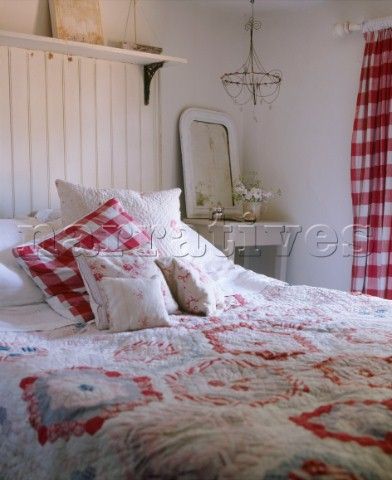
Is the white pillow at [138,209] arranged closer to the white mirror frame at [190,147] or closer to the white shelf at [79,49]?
the white shelf at [79,49]

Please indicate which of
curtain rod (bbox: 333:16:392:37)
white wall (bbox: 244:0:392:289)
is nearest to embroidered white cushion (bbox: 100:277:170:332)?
white wall (bbox: 244:0:392:289)

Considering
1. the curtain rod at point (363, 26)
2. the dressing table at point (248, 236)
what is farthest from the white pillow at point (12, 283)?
the curtain rod at point (363, 26)

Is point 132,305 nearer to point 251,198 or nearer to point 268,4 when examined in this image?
point 251,198

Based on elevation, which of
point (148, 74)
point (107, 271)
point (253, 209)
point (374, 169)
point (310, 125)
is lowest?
point (107, 271)

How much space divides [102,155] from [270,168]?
1.19 metres

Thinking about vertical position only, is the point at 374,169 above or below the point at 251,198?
above

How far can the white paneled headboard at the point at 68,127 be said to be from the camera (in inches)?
108

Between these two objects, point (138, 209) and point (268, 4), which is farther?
point (268, 4)

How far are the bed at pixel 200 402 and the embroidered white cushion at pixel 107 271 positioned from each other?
0.35ft

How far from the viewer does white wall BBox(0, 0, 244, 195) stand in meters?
3.14

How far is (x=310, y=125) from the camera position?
343cm

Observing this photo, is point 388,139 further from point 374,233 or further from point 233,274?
point 233,274

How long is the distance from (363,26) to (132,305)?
2138 mm

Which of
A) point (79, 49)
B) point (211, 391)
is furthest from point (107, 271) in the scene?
point (79, 49)
